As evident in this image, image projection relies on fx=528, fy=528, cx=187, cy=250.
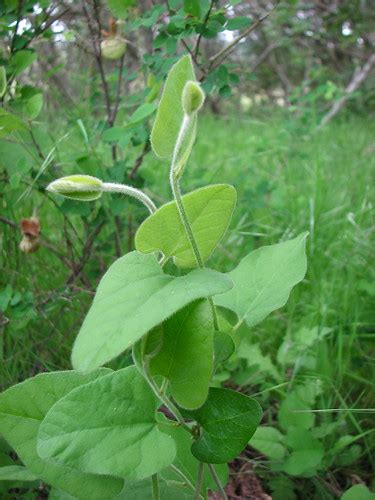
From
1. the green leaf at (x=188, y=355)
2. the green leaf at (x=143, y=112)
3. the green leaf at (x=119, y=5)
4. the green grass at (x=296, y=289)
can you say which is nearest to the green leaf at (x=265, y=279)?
the green grass at (x=296, y=289)

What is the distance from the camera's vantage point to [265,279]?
2.62ft

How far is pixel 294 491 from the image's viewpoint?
0.96m

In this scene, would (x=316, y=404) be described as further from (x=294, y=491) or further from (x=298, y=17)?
(x=298, y=17)

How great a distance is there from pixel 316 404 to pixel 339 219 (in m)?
0.94

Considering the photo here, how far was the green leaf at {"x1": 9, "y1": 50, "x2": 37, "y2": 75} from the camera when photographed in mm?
1201

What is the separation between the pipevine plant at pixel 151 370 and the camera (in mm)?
560

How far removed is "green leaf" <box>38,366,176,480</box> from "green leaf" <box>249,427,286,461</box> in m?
0.40

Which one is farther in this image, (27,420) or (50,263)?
(50,263)

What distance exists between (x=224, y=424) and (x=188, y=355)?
0.12 metres

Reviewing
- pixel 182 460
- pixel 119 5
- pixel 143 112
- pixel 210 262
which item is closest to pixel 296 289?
pixel 210 262

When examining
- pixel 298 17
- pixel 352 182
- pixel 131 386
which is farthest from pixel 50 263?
pixel 298 17

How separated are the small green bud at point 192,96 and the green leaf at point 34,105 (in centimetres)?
70

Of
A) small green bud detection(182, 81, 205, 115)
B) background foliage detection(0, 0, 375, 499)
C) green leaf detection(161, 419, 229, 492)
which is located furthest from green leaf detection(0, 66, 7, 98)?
green leaf detection(161, 419, 229, 492)

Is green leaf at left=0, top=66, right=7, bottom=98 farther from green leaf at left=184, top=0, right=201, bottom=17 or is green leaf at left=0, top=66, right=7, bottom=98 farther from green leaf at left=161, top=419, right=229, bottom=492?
green leaf at left=161, top=419, right=229, bottom=492
